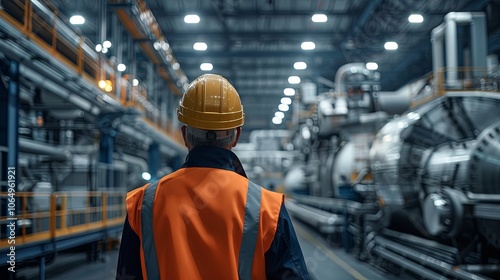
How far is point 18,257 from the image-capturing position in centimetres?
580

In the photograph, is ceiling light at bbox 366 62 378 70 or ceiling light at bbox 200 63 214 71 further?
ceiling light at bbox 200 63 214 71

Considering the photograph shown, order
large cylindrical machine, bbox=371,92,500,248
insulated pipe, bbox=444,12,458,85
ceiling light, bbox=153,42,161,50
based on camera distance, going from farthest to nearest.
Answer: ceiling light, bbox=153,42,161,50 → insulated pipe, bbox=444,12,458,85 → large cylindrical machine, bbox=371,92,500,248

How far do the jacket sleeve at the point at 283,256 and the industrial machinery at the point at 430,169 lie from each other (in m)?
3.81

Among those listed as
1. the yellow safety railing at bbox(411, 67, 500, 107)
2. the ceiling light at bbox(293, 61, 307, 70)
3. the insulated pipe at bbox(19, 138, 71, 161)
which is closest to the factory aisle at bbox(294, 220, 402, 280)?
the yellow safety railing at bbox(411, 67, 500, 107)

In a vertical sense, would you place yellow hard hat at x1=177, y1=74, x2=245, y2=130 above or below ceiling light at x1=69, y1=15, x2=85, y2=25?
below

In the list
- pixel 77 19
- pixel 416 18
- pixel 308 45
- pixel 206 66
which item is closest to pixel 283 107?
pixel 308 45

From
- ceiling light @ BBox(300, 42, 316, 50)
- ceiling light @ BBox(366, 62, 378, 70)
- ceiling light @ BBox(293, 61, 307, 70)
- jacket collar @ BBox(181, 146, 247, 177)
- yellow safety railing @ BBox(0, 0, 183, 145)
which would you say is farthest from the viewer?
ceiling light @ BBox(293, 61, 307, 70)

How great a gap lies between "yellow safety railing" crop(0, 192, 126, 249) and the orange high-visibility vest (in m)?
3.67

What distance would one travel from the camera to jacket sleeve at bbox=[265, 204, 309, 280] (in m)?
1.65

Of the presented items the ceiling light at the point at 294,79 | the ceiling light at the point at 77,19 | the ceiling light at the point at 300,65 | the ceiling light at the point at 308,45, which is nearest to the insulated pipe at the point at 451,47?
the ceiling light at the point at 77,19

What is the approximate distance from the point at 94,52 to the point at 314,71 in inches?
393

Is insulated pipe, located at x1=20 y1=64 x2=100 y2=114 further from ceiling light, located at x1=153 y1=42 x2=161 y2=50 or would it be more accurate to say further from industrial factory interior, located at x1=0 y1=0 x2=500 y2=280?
ceiling light, located at x1=153 y1=42 x2=161 y2=50

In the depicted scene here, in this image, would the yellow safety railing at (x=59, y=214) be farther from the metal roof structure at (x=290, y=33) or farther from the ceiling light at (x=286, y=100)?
the ceiling light at (x=286, y=100)

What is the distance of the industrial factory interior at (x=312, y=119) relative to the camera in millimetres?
5684
